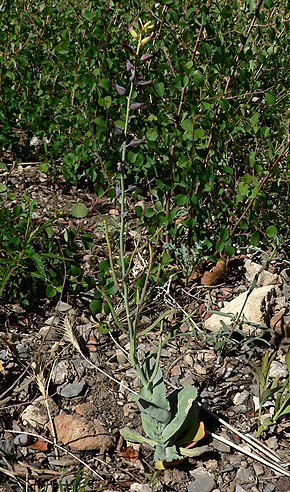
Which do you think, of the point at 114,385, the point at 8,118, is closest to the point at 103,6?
the point at 8,118

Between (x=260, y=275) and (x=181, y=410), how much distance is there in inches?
39.3

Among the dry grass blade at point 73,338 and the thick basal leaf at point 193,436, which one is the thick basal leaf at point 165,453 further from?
the dry grass blade at point 73,338

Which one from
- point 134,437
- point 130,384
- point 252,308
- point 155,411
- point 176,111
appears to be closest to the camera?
point 155,411

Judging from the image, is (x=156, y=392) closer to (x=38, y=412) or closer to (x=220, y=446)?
(x=220, y=446)

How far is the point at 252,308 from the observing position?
2566 millimetres

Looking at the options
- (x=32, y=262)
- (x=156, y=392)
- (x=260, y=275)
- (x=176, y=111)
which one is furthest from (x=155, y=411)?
(x=176, y=111)

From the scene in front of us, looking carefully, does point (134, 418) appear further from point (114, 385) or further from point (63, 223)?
point (63, 223)

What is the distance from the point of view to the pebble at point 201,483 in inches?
80.0

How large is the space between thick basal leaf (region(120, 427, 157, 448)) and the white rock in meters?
0.99

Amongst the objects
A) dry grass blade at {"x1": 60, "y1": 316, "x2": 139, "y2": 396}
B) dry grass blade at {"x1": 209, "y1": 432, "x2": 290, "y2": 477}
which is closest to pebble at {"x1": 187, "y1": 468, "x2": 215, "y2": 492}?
dry grass blade at {"x1": 209, "y1": 432, "x2": 290, "y2": 477}

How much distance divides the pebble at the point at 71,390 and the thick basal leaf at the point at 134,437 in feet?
0.96

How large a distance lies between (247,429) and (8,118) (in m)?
2.10

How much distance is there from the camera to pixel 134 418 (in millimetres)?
2271

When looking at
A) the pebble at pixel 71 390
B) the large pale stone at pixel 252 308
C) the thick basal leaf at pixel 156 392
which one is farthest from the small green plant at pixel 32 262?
the thick basal leaf at pixel 156 392
